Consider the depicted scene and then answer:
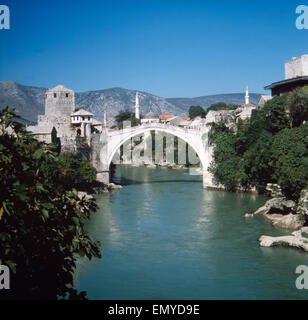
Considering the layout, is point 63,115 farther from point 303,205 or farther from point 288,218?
point 303,205

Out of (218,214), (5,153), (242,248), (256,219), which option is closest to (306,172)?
(256,219)

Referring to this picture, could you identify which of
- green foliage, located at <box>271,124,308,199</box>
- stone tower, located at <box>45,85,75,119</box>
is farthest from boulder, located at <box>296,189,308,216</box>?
stone tower, located at <box>45,85,75,119</box>

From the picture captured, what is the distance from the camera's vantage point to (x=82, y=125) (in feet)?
81.4

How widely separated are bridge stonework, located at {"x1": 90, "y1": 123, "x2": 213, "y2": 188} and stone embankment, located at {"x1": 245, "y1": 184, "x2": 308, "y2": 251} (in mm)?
7951

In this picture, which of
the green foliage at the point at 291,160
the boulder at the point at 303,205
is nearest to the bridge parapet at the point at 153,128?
the green foliage at the point at 291,160

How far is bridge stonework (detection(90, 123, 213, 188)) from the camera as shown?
22.9 meters

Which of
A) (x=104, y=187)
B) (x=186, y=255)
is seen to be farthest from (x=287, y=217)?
(x=104, y=187)

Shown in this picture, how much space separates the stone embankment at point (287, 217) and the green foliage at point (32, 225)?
7.53 meters

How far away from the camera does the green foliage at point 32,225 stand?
3.82 metres

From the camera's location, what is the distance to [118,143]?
937 inches

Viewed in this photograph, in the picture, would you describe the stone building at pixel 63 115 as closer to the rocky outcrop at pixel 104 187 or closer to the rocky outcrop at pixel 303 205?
the rocky outcrop at pixel 104 187

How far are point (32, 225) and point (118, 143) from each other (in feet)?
64.9

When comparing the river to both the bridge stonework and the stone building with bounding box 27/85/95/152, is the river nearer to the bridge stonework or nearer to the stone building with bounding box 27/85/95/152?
the bridge stonework
